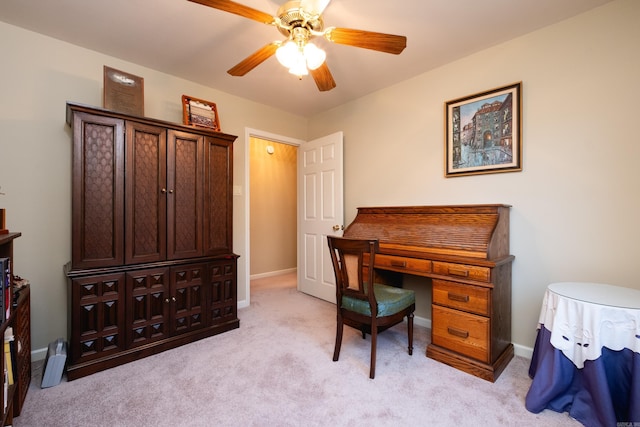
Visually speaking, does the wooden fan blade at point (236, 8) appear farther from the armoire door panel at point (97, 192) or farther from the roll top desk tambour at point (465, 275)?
the roll top desk tambour at point (465, 275)

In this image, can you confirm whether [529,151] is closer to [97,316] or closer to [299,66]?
[299,66]

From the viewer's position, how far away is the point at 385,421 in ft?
4.87

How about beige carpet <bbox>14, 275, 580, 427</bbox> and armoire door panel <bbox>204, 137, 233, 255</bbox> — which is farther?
armoire door panel <bbox>204, 137, 233, 255</bbox>

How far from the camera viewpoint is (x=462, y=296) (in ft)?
6.48

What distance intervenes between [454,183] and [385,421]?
202 cm

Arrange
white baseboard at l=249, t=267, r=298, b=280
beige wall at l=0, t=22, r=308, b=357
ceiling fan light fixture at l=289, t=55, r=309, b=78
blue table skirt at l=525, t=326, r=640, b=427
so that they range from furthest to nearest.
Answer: white baseboard at l=249, t=267, r=298, b=280 < beige wall at l=0, t=22, r=308, b=357 < ceiling fan light fixture at l=289, t=55, r=309, b=78 < blue table skirt at l=525, t=326, r=640, b=427

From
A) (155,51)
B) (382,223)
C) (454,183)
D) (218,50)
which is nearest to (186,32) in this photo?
(218,50)

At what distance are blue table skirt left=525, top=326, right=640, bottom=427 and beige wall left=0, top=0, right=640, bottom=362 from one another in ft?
2.22

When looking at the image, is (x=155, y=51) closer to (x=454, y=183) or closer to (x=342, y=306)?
(x=342, y=306)

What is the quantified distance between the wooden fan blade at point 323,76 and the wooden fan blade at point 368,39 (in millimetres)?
239

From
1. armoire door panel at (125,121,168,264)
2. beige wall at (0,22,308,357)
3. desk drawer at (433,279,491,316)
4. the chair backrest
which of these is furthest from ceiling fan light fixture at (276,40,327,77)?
beige wall at (0,22,308,357)

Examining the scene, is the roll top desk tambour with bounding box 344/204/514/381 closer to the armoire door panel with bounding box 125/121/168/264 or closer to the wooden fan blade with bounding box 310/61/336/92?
the wooden fan blade with bounding box 310/61/336/92

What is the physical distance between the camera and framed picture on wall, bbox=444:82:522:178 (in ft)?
7.30

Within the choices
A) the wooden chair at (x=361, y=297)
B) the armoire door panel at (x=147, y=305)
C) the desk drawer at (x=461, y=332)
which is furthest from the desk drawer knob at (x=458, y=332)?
the armoire door panel at (x=147, y=305)
